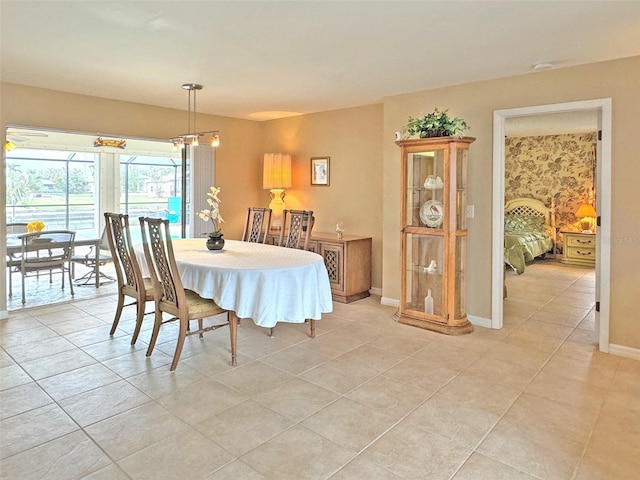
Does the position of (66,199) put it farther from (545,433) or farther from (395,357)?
(545,433)

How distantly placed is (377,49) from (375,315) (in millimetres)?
2680

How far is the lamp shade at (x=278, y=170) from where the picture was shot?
6322 mm

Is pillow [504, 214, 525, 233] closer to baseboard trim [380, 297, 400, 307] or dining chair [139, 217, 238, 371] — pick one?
baseboard trim [380, 297, 400, 307]

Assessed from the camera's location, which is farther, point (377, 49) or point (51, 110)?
point (51, 110)

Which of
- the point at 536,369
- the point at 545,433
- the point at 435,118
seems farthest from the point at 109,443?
the point at 435,118

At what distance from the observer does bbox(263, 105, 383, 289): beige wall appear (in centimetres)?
557

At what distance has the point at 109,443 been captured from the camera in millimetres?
2301

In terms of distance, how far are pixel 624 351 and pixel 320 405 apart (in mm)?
2656

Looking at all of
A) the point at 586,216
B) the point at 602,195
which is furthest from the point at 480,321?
the point at 586,216

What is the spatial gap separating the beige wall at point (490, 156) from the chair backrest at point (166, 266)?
8.75ft

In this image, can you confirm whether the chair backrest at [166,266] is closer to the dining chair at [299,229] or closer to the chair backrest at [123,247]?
the chair backrest at [123,247]

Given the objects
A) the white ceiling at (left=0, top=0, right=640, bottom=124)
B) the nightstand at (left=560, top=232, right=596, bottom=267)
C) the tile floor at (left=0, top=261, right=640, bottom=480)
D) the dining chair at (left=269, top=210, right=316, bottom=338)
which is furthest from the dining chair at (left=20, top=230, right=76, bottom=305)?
the nightstand at (left=560, top=232, right=596, bottom=267)

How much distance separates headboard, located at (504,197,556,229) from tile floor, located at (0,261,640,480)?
511 cm

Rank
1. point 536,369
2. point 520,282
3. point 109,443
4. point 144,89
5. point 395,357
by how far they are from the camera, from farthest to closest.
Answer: point 520,282 → point 144,89 → point 395,357 → point 536,369 → point 109,443
